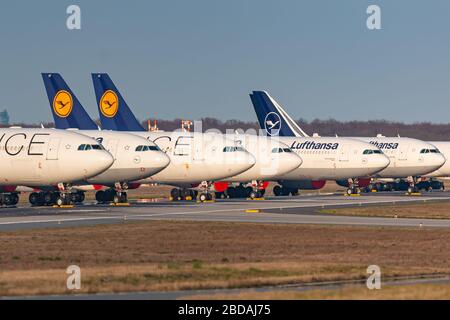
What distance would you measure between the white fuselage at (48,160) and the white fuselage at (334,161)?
110ft

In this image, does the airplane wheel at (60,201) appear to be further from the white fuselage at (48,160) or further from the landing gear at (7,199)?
the landing gear at (7,199)

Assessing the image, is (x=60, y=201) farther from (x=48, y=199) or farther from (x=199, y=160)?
(x=199, y=160)

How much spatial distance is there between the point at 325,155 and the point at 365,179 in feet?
34.4

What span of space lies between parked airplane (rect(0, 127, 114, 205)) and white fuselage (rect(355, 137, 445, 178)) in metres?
47.5

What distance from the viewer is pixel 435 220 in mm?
64875

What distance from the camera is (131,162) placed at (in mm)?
82312

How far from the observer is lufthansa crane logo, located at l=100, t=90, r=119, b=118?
11025cm

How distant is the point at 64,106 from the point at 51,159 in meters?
31.3

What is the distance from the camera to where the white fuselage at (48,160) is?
76.1 m

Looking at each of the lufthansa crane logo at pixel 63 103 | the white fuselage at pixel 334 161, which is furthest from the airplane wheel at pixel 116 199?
the white fuselage at pixel 334 161
